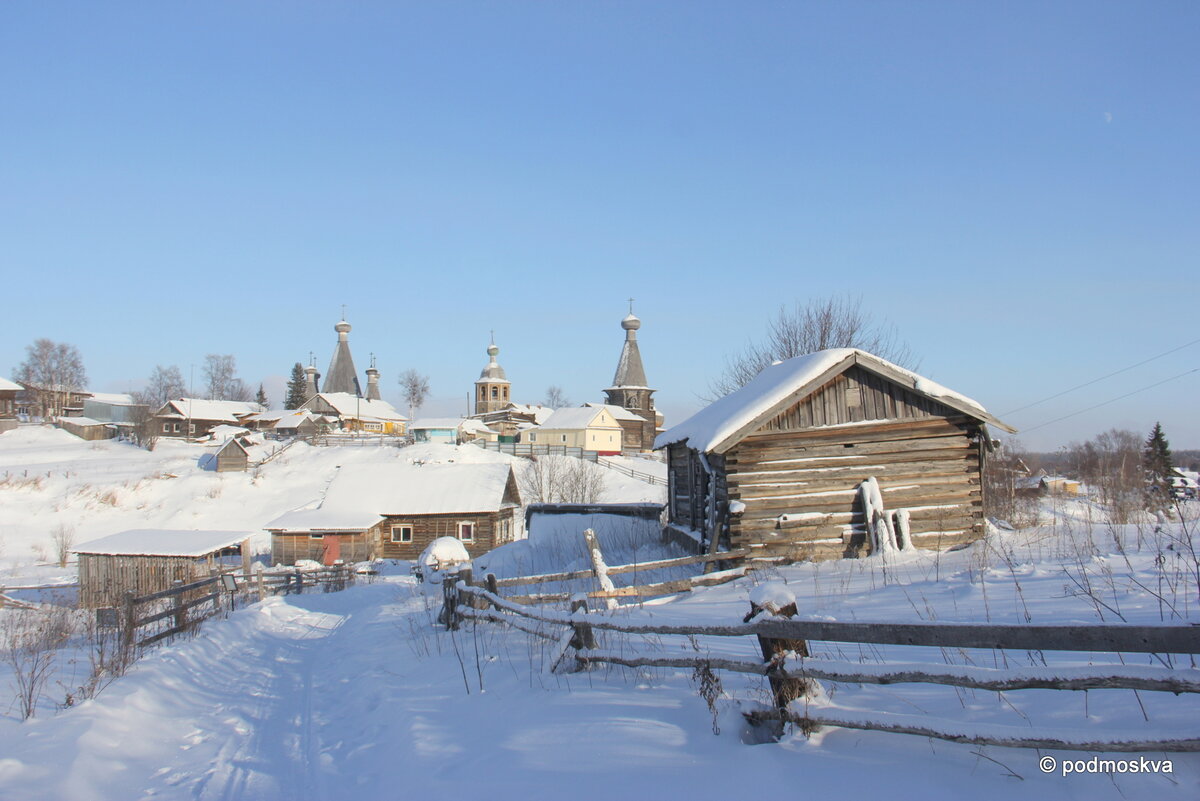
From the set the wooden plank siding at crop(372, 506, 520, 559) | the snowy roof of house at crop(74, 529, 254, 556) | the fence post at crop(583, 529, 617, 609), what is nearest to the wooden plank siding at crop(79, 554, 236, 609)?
the snowy roof of house at crop(74, 529, 254, 556)

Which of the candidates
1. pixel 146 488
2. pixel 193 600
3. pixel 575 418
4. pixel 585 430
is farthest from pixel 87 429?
pixel 193 600

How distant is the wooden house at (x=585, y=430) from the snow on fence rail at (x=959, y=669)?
232 feet

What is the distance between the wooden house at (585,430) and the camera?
76812 mm

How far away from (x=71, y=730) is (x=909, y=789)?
7608 mm

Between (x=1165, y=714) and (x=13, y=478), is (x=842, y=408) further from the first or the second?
(x=13, y=478)

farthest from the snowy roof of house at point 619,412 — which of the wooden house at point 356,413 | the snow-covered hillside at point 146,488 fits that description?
the wooden house at point 356,413

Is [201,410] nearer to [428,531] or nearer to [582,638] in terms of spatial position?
[428,531]

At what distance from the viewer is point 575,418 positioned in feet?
257

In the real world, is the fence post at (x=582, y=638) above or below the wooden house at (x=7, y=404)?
below

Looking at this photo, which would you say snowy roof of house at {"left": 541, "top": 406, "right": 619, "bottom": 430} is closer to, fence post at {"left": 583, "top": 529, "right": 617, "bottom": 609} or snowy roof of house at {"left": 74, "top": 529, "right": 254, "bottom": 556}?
snowy roof of house at {"left": 74, "top": 529, "right": 254, "bottom": 556}

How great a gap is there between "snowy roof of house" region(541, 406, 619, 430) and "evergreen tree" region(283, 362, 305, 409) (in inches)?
1829

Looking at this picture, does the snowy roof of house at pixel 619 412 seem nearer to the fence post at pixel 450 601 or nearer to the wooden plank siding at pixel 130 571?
the wooden plank siding at pixel 130 571

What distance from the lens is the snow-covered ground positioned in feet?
13.7

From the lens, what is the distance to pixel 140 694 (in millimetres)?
8359
